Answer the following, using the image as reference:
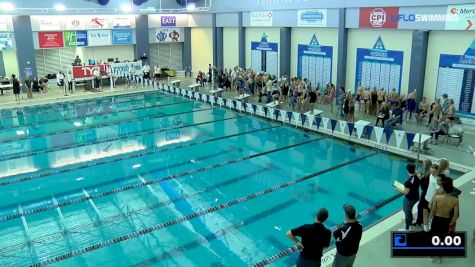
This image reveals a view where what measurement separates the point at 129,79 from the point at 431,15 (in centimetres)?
1451

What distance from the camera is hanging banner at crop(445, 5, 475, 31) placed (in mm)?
11492

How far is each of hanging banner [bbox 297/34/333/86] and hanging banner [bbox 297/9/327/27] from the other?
60 centimetres

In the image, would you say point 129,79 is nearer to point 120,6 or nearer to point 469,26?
point 120,6

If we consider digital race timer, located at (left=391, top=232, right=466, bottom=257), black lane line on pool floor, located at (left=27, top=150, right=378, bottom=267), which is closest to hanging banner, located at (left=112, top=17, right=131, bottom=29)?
black lane line on pool floor, located at (left=27, top=150, right=378, bottom=267)

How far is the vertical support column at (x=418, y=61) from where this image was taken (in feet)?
42.3

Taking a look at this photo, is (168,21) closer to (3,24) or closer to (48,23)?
(48,23)

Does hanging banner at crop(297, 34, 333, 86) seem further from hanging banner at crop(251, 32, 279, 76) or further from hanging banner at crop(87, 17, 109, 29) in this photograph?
hanging banner at crop(87, 17, 109, 29)

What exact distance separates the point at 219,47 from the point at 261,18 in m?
4.24

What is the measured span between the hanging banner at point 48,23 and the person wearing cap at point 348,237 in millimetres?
20219

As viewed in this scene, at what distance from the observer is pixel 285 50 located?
18312mm

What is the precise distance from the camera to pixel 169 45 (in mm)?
25375

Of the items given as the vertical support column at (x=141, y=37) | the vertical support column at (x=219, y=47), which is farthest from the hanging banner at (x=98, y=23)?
the vertical support column at (x=219, y=47)

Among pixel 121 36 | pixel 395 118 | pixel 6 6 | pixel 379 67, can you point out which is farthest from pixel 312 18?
pixel 6 6

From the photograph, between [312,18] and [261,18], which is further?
[261,18]
